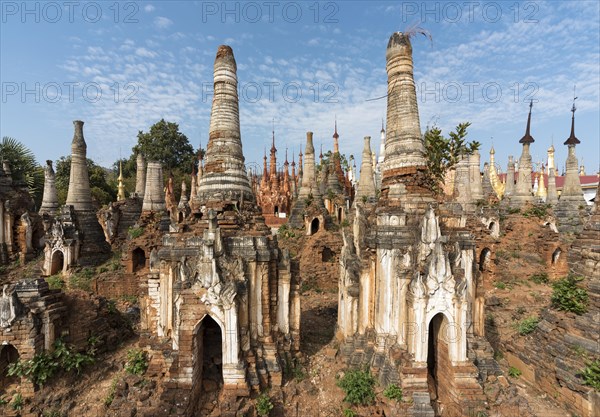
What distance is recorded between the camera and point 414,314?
298 inches

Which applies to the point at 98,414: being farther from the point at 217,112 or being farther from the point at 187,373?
the point at 217,112

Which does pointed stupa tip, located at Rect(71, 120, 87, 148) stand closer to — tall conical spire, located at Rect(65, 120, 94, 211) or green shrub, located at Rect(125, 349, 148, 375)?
tall conical spire, located at Rect(65, 120, 94, 211)

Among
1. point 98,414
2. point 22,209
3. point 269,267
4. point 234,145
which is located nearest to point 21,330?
point 98,414

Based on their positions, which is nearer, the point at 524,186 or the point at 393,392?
the point at 393,392

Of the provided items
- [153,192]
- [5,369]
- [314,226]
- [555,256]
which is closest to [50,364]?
[5,369]

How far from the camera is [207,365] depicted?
27.8 ft

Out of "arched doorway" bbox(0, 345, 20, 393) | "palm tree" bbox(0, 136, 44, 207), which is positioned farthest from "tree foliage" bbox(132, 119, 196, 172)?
"arched doorway" bbox(0, 345, 20, 393)

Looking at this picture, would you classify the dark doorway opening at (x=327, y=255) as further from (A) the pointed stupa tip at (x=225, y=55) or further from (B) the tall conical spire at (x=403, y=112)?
(A) the pointed stupa tip at (x=225, y=55)

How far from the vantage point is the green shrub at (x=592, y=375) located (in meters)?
7.20

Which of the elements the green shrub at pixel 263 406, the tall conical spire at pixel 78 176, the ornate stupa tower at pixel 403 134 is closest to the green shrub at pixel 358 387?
the green shrub at pixel 263 406

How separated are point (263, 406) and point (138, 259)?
13.7 m

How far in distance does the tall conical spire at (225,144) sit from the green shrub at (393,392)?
6279 mm

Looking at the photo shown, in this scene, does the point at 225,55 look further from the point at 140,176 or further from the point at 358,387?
the point at 140,176

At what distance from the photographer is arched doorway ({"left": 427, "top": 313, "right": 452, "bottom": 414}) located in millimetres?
7637
